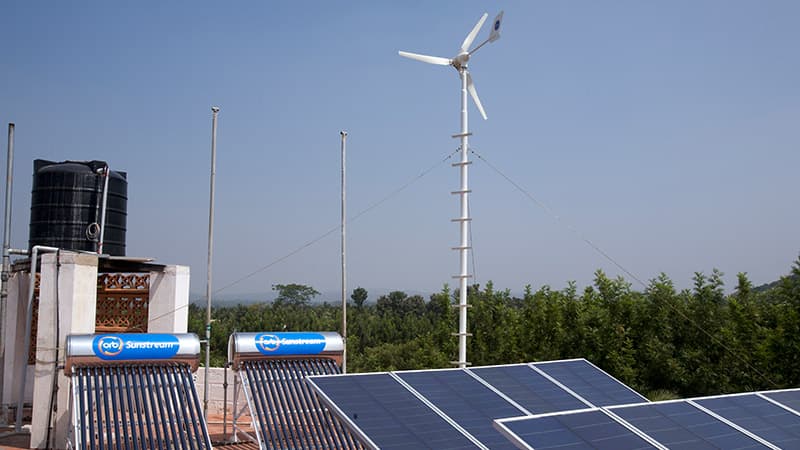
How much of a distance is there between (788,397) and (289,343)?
330 inches

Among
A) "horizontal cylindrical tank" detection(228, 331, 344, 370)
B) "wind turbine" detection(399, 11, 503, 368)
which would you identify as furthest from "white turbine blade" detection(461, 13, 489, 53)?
"horizontal cylindrical tank" detection(228, 331, 344, 370)

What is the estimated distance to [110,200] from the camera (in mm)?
16953

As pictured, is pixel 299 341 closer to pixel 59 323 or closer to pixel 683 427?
pixel 59 323

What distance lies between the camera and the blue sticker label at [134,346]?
462 inches

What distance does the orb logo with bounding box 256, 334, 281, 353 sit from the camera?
13141mm

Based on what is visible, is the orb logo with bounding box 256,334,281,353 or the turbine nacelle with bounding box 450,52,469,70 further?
the turbine nacelle with bounding box 450,52,469,70

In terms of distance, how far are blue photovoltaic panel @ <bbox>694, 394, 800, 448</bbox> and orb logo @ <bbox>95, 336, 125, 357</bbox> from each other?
8.93 m

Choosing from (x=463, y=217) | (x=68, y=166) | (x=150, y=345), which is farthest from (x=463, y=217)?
(x=68, y=166)

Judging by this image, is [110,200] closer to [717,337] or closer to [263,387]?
[263,387]

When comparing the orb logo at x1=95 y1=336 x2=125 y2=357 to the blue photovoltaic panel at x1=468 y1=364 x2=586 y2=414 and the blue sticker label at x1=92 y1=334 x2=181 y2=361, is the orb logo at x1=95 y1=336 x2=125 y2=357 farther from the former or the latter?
the blue photovoltaic panel at x1=468 y1=364 x2=586 y2=414

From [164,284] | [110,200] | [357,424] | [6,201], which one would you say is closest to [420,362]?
[164,284]

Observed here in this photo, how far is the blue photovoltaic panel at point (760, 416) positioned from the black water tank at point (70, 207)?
1362cm

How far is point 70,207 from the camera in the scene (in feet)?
53.5

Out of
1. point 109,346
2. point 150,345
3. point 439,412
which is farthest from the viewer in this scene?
point 150,345
